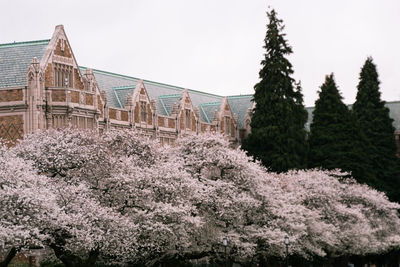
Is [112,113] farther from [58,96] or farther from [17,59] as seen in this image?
[17,59]

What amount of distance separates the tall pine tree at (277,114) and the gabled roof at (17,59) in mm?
26254

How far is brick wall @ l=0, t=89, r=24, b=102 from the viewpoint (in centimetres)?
5637

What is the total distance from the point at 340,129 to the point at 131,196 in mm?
45883

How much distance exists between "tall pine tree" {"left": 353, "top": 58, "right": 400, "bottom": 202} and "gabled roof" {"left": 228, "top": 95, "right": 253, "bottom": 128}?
42.7 feet

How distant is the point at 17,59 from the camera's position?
58781 mm

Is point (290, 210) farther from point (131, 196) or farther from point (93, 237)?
point (93, 237)

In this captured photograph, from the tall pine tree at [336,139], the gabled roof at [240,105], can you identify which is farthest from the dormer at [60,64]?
the gabled roof at [240,105]

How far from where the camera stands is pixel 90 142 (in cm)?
4541

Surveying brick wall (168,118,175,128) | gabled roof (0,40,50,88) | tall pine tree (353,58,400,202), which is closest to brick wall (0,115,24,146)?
gabled roof (0,40,50,88)

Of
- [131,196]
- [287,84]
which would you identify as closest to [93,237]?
[131,196]

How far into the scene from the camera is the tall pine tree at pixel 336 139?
86.1 meters

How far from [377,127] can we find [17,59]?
53.3 meters

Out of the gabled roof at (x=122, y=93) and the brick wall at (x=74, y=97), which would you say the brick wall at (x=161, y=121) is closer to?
the gabled roof at (x=122, y=93)

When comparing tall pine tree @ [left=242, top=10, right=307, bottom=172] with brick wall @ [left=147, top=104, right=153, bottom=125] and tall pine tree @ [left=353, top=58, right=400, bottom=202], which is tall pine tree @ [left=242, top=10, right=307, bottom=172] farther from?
tall pine tree @ [left=353, top=58, right=400, bottom=202]
